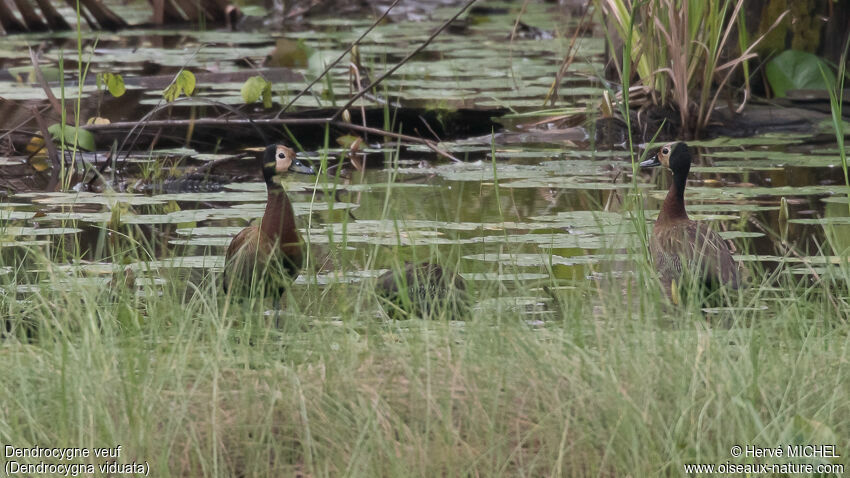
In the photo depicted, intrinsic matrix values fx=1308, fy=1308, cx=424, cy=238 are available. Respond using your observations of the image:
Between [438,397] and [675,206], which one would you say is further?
[675,206]

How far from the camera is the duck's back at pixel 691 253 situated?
4.04m

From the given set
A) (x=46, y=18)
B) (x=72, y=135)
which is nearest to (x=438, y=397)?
(x=72, y=135)

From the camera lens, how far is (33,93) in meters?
8.02

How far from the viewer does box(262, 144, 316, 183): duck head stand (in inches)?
186

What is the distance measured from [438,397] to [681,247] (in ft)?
5.37

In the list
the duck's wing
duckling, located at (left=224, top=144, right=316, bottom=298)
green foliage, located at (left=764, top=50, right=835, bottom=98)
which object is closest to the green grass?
the duck's wing

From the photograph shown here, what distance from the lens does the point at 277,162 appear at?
4.82 m

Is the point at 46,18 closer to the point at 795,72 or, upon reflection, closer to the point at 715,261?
the point at 795,72

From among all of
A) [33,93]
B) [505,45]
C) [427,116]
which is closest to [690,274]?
[427,116]

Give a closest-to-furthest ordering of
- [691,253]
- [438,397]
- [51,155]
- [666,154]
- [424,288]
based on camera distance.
Result: [438,397] → [424,288] → [691,253] → [666,154] → [51,155]

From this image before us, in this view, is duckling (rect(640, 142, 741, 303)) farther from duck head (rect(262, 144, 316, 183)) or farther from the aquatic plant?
the aquatic plant

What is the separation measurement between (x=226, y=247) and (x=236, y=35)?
26.3 feet

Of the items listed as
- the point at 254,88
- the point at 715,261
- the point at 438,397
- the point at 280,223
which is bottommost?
the point at 438,397

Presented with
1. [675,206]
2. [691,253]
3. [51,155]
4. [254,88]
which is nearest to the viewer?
[691,253]
